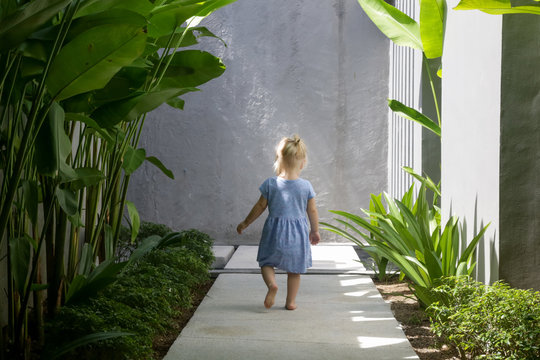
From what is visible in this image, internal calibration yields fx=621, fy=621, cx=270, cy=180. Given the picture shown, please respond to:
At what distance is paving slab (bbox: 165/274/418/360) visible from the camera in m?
2.72

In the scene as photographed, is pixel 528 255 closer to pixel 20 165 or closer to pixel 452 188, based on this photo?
pixel 452 188

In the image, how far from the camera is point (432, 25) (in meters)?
3.73

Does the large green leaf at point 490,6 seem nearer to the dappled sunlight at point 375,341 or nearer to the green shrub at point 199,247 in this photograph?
the dappled sunlight at point 375,341

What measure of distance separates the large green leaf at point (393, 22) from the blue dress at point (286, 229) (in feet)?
3.71

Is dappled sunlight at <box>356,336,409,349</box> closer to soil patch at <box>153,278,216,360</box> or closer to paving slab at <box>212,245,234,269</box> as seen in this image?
soil patch at <box>153,278,216,360</box>

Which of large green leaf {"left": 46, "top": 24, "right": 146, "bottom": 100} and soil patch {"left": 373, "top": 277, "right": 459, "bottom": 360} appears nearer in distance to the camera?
large green leaf {"left": 46, "top": 24, "right": 146, "bottom": 100}

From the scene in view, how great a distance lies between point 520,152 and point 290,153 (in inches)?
59.6

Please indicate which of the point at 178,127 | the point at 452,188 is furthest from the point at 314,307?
the point at 178,127

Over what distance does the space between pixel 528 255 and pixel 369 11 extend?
1.96 meters

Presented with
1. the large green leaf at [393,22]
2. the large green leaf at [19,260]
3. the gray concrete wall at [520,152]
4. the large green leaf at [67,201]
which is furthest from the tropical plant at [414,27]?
the large green leaf at [19,260]

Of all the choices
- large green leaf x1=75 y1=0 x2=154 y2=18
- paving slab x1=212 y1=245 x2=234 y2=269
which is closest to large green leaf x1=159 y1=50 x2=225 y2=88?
large green leaf x1=75 y1=0 x2=154 y2=18

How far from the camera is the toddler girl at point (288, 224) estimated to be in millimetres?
3664

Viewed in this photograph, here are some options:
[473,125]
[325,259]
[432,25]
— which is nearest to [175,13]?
[473,125]

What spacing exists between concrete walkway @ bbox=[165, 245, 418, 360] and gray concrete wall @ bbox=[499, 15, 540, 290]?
0.61 metres
